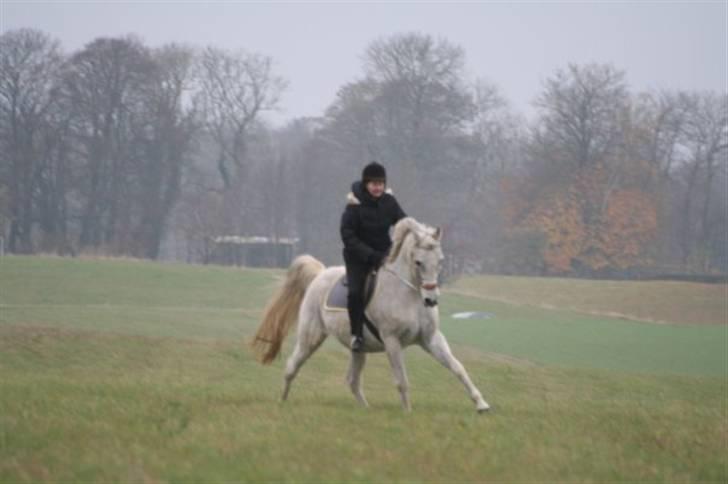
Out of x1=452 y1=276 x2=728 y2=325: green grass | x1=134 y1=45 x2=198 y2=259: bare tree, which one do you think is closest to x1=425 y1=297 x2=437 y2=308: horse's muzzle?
x1=452 y1=276 x2=728 y2=325: green grass

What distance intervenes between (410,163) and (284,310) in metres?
61.8

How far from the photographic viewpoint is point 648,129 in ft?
270

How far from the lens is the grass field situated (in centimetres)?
938

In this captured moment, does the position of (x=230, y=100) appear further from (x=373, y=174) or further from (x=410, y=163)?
(x=373, y=174)

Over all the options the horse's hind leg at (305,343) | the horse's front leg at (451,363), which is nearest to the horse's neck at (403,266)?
the horse's front leg at (451,363)

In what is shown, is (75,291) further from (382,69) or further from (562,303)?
(382,69)

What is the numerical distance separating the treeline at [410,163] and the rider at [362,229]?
2007 inches

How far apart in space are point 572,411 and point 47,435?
19.7 feet

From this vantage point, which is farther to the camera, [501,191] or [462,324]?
[501,191]

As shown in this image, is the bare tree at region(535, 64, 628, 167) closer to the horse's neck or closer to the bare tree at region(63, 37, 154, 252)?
the bare tree at region(63, 37, 154, 252)

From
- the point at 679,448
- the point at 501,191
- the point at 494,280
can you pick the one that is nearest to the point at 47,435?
the point at 679,448

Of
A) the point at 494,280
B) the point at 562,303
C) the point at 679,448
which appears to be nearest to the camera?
the point at 679,448

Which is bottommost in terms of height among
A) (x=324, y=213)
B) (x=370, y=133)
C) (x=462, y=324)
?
(x=462, y=324)

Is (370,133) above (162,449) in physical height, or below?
above
